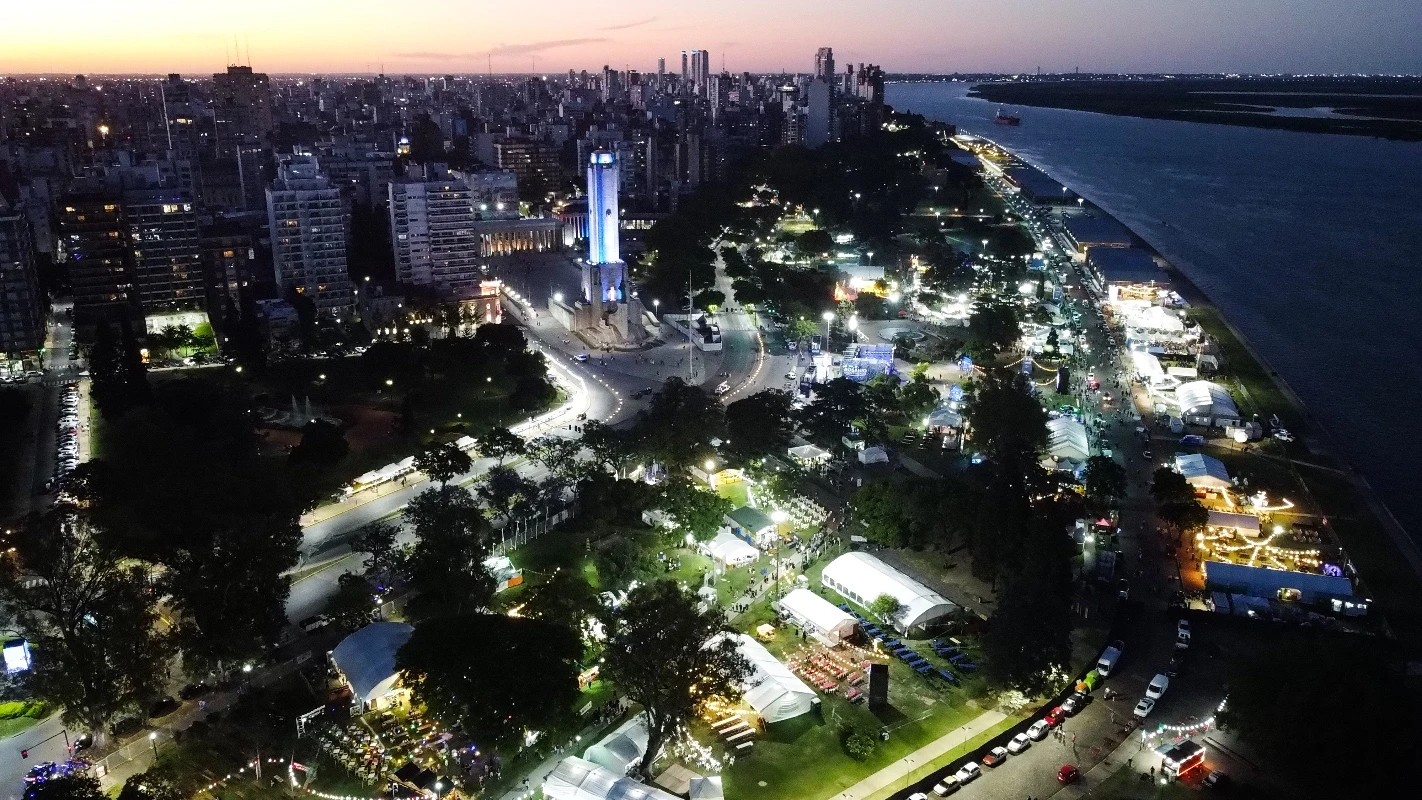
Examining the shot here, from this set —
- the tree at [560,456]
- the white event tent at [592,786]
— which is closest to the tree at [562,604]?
the white event tent at [592,786]

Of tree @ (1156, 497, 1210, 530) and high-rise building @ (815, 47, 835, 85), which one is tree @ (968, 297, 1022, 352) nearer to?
tree @ (1156, 497, 1210, 530)

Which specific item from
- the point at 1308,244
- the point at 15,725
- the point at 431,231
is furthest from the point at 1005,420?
the point at 1308,244

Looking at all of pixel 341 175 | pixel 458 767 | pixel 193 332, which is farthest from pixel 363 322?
pixel 458 767

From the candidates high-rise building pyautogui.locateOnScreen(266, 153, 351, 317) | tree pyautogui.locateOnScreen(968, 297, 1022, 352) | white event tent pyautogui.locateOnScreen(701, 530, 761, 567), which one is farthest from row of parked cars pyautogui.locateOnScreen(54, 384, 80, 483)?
tree pyautogui.locateOnScreen(968, 297, 1022, 352)

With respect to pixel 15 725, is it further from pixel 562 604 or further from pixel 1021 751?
pixel 1021 751

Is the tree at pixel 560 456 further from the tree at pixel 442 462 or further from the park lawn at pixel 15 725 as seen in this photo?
the park lawn at pixel 15 725

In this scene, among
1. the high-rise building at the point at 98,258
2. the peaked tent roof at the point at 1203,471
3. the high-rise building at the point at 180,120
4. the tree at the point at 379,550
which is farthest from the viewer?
the high-rise building at the point at 180,120
